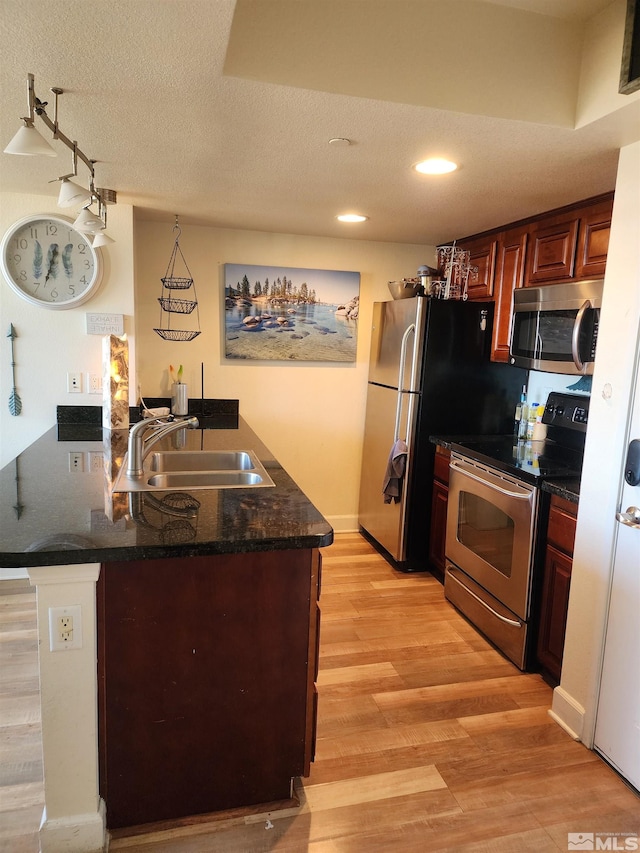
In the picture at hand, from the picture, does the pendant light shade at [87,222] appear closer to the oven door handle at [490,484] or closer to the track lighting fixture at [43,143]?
the track lighting fixture at [43,143]

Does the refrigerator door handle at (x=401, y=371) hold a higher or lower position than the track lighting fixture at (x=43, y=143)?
lower

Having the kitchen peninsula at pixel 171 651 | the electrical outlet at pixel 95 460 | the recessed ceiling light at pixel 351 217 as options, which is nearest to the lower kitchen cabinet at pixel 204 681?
the kitchen peninsula at pixel 171 651

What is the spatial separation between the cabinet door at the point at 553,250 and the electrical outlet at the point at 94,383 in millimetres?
2340

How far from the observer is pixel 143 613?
59.0 inches

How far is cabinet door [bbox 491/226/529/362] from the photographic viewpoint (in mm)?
2941

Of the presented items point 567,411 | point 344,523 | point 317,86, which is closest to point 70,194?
point 317,86

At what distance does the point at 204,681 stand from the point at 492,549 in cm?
160

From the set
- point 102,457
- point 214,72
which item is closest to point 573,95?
point 214,72

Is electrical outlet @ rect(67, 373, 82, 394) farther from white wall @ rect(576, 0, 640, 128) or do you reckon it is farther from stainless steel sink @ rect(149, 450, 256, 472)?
white wall @ rect(576, 0, 640, 128)

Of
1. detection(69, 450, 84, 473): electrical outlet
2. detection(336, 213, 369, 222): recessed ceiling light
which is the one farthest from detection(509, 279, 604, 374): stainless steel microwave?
detection(69, 450, 84, 473): electrical outlet

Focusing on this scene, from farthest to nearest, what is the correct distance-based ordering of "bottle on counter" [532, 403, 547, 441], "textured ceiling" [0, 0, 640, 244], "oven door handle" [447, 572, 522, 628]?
"bottle on counter" [532, 403, 547, 441]
"oven door handle" [447, 572, 522, 628]
"textured ceiling" [0, 0, 640, 244]

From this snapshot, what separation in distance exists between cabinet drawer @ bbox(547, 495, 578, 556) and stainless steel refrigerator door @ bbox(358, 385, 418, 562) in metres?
1.09

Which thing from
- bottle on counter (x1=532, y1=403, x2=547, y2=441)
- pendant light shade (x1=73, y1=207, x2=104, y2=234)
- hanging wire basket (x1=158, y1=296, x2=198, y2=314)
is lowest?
bottle on counter (x1=532, y1=403, x2=547, y2=441)

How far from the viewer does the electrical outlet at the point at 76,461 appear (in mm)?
2135
